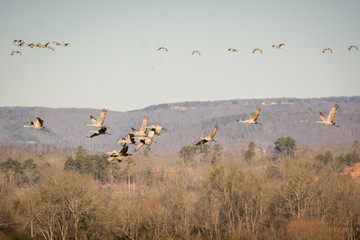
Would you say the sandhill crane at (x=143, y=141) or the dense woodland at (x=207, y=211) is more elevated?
the sandhill crane at (x=143, y=141)

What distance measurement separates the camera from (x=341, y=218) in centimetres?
8394

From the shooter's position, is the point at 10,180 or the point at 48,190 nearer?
the point at 48,190

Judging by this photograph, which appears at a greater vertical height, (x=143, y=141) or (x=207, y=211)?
(x=143, y=141)

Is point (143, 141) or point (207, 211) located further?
point (207, 211)

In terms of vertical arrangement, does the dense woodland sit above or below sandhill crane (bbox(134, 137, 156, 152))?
below

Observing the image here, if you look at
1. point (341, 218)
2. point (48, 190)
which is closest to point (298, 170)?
point (341, 218)

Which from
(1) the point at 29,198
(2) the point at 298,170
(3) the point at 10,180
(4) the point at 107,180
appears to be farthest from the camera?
(4) the point at 107,180

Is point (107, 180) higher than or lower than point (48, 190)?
lower

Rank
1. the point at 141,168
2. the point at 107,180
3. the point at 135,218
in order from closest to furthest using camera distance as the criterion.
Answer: the point at 135,218 < the point at 107,180 < the point at 141,168

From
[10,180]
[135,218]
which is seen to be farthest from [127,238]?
[10,180]

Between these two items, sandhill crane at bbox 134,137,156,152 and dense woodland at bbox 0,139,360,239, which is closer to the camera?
sandhill crane at bbox 134,137,156,152

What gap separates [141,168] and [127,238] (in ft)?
327

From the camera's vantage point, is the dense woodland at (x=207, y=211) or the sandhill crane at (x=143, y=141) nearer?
the sandhill crane at (x=143, y=141)

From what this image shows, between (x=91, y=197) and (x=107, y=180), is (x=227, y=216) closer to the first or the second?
(x=91, y=197)
